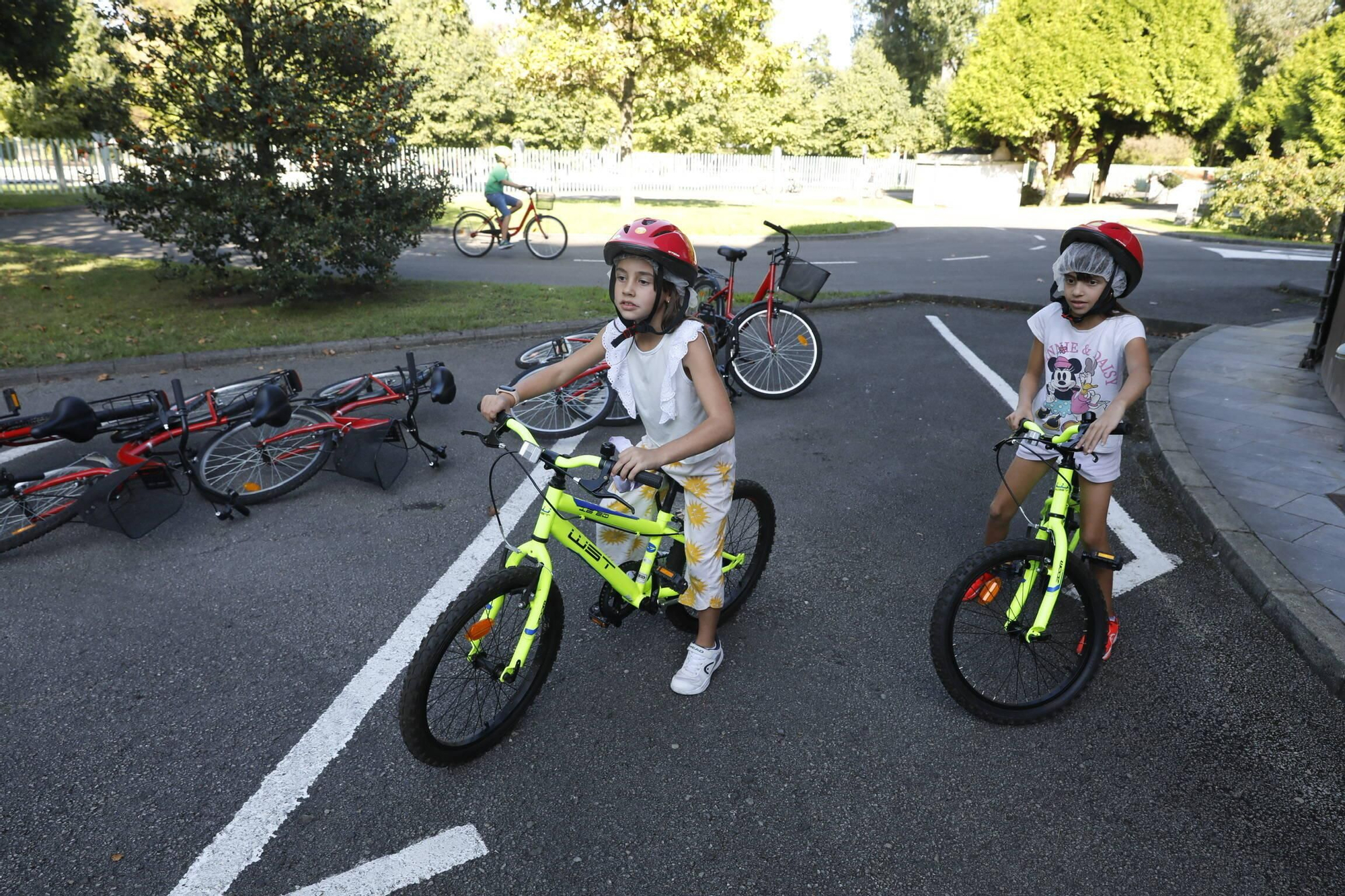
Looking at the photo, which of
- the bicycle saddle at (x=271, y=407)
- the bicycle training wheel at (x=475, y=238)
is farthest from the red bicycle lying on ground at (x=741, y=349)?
the bicycle training wheel at (x=475, y=238)

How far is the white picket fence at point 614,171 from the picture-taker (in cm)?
2498

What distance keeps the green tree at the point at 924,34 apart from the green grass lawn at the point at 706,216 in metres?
28.0

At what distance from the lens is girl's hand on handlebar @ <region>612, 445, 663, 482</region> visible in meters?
2.53

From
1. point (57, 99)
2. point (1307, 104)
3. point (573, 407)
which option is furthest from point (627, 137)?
Answer: point (1307, 104)

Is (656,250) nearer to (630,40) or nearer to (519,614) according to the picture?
(519,614)

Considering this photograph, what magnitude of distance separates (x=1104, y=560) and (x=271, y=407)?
4.21 m

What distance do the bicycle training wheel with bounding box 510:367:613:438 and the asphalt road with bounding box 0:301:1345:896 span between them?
163 centimetres

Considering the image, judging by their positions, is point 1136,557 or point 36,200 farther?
point 36,200

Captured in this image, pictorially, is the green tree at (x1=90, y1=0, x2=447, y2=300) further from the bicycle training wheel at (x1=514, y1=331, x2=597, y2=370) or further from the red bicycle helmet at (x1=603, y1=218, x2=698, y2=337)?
the red bicycle helmet at (x1=603, y1=218, x2=698, y2=337)

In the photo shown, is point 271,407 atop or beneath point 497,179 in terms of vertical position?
beneath

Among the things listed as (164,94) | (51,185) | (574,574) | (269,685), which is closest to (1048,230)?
(164,94)

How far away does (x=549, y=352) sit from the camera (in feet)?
22.8

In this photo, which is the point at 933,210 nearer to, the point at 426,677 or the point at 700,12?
the point at 700,12

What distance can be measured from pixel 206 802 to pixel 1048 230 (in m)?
24.0
